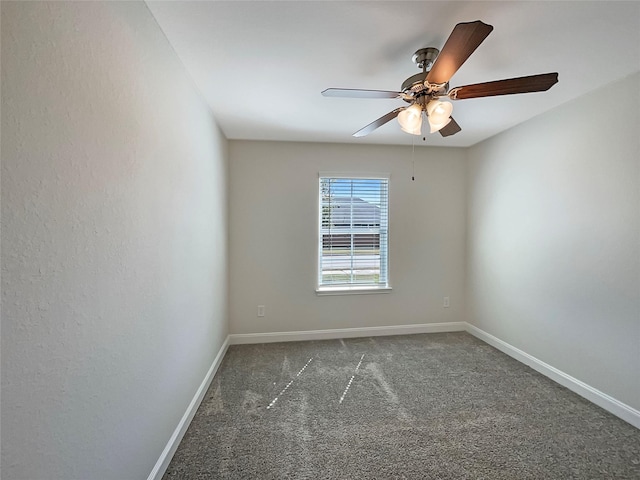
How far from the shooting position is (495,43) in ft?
5.22

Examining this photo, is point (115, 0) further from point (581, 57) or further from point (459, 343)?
point (459, 343)

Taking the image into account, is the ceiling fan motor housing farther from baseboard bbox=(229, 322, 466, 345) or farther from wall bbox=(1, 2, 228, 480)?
baseboard bbox=(229, 322, 466, 345)

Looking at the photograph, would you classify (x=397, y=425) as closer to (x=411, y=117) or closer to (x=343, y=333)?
(x=343, y=333)

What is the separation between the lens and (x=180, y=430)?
1.78m

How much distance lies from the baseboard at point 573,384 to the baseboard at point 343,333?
0.52 meters

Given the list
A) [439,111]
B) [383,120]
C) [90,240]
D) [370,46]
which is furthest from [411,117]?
[90,240]

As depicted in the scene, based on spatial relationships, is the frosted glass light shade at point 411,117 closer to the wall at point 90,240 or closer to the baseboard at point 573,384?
A: the wall at point 90,240

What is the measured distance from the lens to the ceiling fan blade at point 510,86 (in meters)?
1.35

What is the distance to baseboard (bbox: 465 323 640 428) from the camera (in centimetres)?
198

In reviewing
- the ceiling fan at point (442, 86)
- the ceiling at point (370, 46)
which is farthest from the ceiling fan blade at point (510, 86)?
the ceiling at point (370, 46)

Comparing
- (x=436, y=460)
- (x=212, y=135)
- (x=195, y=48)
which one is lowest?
(x=436, y=460)

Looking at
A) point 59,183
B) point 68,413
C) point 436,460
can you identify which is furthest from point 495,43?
point 68,413

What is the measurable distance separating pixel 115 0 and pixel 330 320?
3.25m

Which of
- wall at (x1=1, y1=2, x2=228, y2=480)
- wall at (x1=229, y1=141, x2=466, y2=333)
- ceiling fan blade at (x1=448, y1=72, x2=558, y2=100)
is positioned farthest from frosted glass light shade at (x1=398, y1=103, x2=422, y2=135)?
wall at (x1=229, y1=141, x2=466, y2=333)
